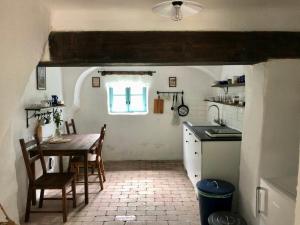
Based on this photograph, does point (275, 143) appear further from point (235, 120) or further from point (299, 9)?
point (235, 120)

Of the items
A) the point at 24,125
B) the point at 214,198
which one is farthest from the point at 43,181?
the point at 214,198

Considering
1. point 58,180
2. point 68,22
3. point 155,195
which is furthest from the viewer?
point 155,195

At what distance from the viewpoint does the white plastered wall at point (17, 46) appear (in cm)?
132

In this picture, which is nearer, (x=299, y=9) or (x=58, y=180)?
(x=299, y=9)

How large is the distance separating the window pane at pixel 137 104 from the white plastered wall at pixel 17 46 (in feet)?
12.0

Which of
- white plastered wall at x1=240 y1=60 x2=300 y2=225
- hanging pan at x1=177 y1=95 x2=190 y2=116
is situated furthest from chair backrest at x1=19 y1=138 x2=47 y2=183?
hanging pan at x1=177 y1=95 x2=190 y2=116

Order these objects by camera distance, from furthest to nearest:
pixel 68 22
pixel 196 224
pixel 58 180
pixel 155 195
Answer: pixel 155 195 → pixel 58 180 → pixel 196 224 → pixel 68 22

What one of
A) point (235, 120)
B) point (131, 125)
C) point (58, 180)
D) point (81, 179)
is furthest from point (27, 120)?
point (235, 120)

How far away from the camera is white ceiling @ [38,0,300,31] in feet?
6.42

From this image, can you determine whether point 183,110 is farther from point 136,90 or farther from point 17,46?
point 17,46

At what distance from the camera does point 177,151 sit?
553 cm

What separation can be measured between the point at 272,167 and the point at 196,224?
3.73 feet

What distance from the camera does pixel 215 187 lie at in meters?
2.63

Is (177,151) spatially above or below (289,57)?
below
